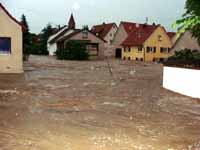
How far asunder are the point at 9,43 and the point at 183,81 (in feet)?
50.7

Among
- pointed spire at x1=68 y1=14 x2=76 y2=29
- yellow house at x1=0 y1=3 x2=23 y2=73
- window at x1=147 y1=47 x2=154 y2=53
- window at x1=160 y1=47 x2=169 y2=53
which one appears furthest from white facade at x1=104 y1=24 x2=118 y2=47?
yellow house at x1=0 y1=3 x2=23 y2=73

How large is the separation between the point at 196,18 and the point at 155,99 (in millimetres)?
12145

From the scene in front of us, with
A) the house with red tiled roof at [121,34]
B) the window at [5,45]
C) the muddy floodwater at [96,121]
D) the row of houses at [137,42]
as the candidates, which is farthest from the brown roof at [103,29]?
the muddy floodwater at [96,121]

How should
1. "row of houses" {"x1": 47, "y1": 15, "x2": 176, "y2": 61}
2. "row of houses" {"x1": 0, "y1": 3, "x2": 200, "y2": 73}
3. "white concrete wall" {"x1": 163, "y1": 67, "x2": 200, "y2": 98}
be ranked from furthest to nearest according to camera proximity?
1. "row of houses" {"x1": 47, "y1": 15, "x2": 176, "y2": 61}
2. "row of houses" {"x1": 0, "y1": 3, "x2": 200, "y2": 73}
3. "white concrete wall" {"x1": 163, "y1": 67, "x2": 200, "y2": 98}

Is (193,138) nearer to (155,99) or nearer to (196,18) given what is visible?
(196,18)

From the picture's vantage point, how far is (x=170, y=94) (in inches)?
762

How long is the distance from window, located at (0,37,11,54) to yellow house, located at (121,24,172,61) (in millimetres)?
43521

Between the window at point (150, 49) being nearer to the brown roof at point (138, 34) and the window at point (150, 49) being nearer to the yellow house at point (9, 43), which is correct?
the brown roof at point (138, 34)

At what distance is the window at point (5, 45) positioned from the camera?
2928cm

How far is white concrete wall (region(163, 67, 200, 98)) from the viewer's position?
705 inches

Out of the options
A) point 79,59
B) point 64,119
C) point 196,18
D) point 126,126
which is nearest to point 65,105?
point 64,119

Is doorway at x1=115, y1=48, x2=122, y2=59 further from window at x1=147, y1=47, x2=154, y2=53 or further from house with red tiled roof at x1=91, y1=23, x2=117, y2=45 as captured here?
window at x1=147, y1=47, x2=154, y2=53

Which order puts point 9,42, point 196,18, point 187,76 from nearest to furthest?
point 196,18 → point 187,76 → point 9,42

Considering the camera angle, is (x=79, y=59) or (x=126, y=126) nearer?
(x=126, y=126)
